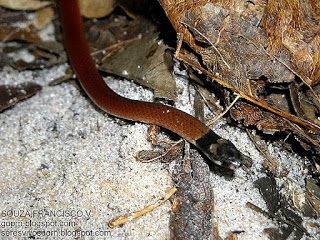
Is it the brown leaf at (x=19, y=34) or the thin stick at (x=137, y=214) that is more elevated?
the brown leaf at (x=19, y=34)

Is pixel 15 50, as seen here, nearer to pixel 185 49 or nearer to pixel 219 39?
pixel 185 49

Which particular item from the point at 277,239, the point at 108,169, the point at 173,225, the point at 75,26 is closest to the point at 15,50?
the point at 75,26

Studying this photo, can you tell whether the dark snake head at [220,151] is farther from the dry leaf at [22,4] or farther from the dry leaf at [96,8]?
the dry leaf at [22,4]

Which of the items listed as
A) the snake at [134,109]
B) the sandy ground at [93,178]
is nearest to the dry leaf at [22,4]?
the snake at [134,109]

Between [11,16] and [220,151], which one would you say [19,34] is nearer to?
[11,16]

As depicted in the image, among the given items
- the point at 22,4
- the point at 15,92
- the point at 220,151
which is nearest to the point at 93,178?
the point at 220,151

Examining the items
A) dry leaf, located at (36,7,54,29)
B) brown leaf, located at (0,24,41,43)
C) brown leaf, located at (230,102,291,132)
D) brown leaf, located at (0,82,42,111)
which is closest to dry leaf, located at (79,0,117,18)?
dry leaf, located at (36,7,54,29)

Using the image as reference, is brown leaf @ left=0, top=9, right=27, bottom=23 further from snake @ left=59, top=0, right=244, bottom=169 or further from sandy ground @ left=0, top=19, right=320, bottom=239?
sandy ground @ left=0, top=19, right=320, bottom=239
